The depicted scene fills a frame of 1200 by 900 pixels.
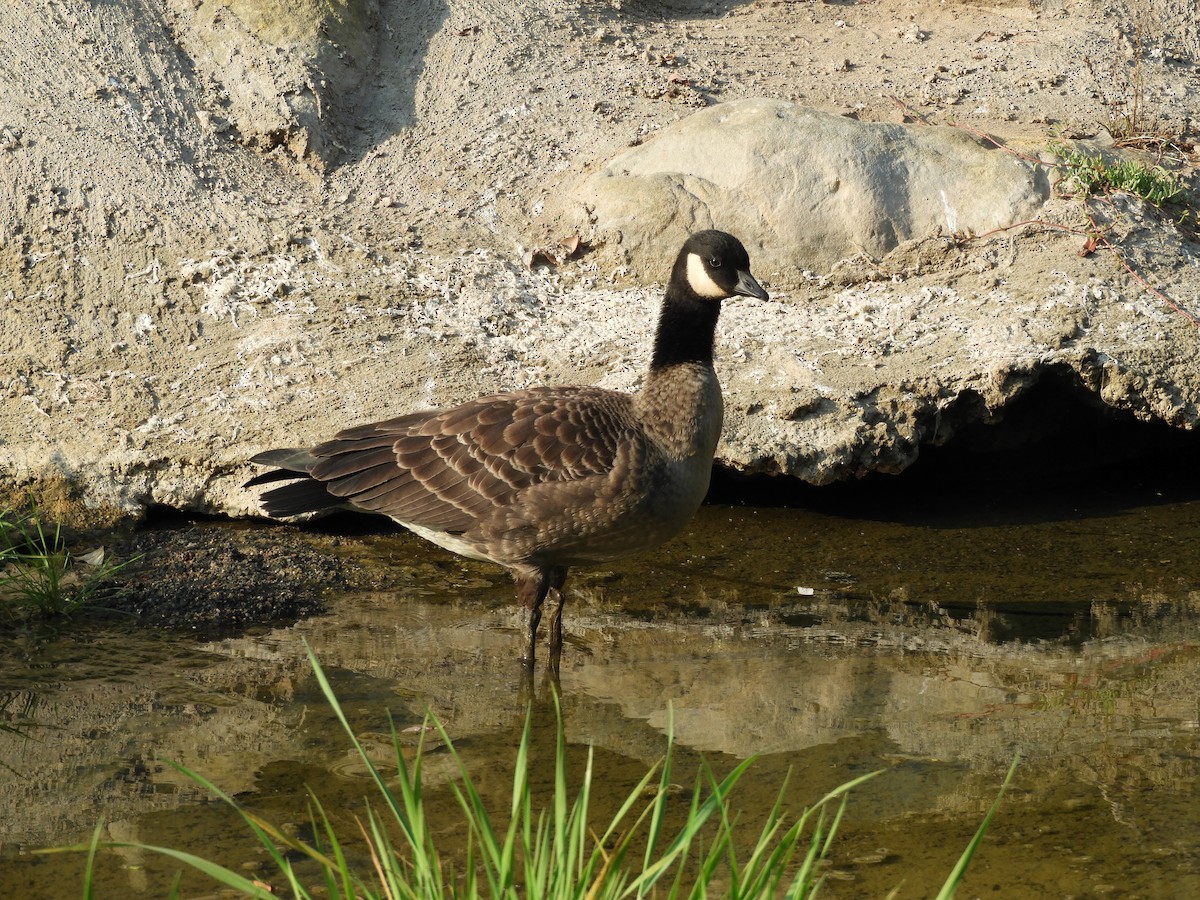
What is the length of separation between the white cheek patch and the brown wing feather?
2.07 ft

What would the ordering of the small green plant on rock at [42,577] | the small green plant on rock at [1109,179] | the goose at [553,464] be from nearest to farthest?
1. the goose at [553,464]
2. the small green plant on rock at [42,577]
3. the small green plant on rock at [1109,179]

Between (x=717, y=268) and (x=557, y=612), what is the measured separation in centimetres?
178

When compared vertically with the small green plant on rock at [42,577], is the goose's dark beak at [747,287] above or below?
above

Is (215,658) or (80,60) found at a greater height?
(80,60)

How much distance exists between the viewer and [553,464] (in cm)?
567

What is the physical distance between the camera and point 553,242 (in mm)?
8227

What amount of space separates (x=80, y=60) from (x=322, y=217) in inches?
78.9

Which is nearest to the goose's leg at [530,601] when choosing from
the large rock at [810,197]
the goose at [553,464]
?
the goose at [553,464]

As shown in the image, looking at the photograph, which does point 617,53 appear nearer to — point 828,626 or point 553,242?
point 553,242

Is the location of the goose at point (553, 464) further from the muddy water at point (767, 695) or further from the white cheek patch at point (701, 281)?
the muddy water at point (767, 695)

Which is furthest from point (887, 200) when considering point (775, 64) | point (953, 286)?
point (775, 64)

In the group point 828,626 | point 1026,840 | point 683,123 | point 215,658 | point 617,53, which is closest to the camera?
point 1026,840

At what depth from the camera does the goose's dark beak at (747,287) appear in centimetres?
600

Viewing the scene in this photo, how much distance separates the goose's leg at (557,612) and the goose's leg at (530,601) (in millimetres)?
80
